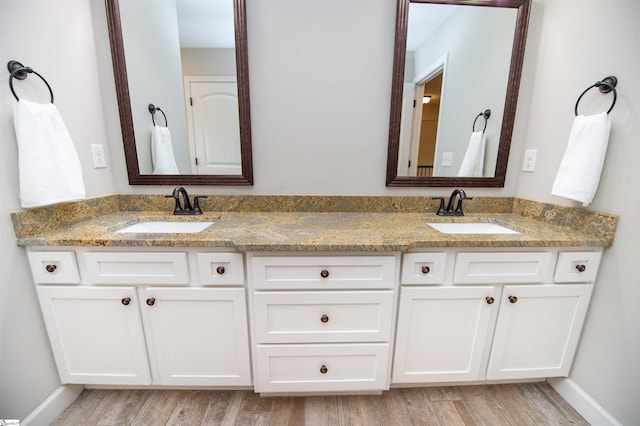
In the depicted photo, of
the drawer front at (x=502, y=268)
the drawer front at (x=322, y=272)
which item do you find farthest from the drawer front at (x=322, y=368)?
the drawer front at (x=502, y=268)

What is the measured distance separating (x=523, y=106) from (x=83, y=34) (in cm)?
245

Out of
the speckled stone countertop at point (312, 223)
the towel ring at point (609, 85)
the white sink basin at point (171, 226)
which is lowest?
the white sink basin at point (171, 226)

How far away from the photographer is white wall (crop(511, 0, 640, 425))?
3.38 feet

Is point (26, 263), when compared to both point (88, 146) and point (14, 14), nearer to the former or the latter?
point (88, 146)

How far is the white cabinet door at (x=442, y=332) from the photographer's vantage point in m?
1.16

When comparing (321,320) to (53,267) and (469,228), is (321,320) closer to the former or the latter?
(469,228)

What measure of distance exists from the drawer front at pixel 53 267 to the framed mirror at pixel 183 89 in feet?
1.86

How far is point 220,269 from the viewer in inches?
43.0

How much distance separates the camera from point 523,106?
1476 mm

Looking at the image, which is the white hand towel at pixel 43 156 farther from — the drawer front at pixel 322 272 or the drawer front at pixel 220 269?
the drawer front at pixel 322 272

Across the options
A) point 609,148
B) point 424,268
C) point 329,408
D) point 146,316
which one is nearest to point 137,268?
point 146,316

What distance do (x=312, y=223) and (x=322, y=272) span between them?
32 centimetres

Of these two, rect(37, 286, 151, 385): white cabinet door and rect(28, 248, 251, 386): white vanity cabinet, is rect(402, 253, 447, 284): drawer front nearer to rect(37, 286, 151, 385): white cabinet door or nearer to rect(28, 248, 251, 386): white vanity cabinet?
rect(28, 248, 251, 386): white vanity cabinet

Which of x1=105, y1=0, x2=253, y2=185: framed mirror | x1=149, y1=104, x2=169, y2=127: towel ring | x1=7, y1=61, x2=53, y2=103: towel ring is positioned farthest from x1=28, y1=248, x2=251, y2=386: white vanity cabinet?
x1=149, y1=104, x2=169, y2=127: towel ring
